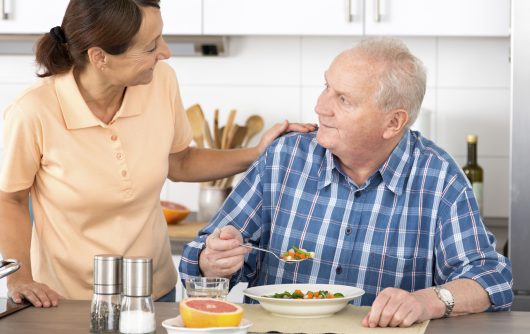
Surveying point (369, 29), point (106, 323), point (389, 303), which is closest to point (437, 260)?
point (389, 303)

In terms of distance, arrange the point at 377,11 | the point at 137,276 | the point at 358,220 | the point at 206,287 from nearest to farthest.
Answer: the point at 137,276 → the point at 206,287 → the point at 358,220 → the point at 377,11

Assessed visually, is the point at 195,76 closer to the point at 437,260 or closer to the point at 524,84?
the point at 524,84

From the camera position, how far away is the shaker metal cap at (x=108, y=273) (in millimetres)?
1544

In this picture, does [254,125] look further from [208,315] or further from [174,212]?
[208,315]

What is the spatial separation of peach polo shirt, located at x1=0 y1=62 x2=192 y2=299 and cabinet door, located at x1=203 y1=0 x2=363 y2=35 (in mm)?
1178

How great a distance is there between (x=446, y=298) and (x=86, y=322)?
0.70 meters

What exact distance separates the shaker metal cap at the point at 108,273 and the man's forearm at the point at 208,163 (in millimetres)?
905

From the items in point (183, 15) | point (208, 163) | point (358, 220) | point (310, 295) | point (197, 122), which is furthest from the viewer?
point (197, 122)

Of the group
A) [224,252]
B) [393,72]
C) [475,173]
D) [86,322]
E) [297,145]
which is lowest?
[86,322]

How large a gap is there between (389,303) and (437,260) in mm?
405

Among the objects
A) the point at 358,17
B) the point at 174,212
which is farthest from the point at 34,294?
the point at 358,17

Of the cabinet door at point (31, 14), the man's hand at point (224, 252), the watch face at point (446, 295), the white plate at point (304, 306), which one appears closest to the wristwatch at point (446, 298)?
the watch face at point (446, 295)

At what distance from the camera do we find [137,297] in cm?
153

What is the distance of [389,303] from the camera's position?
1771 millimetres
